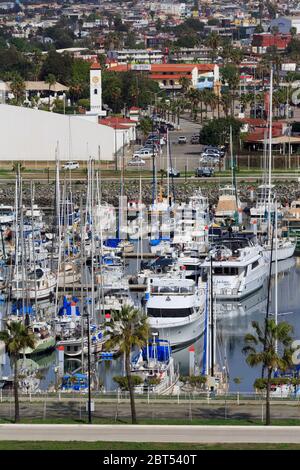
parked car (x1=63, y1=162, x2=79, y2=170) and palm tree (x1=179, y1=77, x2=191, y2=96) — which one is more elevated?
parked car (x1=63, y1=162, x2=79, y2=170)

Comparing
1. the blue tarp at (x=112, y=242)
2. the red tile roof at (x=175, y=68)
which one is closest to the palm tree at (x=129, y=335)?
the blue tarp at (x=112, y=242)

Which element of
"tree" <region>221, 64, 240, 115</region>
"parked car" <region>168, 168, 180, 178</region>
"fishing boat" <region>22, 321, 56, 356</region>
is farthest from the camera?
"tree" <region>221, 64, 240, 115</region>

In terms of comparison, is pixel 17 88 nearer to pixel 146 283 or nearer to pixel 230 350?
pixel 146 283

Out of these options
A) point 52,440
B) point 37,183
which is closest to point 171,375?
point 52,440

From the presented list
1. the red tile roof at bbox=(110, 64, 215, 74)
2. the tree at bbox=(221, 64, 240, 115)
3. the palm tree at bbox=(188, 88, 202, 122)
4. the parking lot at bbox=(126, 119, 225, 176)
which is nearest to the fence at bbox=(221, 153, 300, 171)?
the parking lot at bbox=(126, 119, 225, 176)

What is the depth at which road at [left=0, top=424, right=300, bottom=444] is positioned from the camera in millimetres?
30234

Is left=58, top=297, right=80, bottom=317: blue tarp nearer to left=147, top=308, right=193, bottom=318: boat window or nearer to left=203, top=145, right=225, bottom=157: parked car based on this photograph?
left=147, top=308, right=193, bottom=318: boat window

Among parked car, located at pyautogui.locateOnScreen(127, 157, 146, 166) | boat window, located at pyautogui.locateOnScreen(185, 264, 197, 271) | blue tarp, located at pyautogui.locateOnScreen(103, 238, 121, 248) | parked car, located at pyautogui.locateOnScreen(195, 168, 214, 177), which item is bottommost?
parked car, located at pyautogui.locateOnScreen(127, 157, 146, 166)

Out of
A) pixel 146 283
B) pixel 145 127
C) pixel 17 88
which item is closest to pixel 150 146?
pixel 145 127

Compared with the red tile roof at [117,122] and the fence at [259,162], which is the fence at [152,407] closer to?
the fence at [259,162]

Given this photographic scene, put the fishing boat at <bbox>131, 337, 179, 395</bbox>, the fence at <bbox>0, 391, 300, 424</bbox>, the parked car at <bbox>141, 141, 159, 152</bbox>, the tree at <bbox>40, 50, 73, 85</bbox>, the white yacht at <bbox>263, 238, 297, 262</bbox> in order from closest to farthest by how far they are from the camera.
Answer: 1. the fence at <bbox>0, 391, 300, 424</bbox>
2. the fishing boat at <bbox>131, 337, 179, 395</bbox>
3. the white yacht at <bbox>263, 238, 297, 262</bbox>
4. the parked car at <bbox>141, 141, 159, 152</bbox>
5. the tree at <bbox>40, 50, 73, 85</bbox>

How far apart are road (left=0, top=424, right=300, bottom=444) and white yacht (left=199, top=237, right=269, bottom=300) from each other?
16.8 m

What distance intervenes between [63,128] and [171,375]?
147 feet

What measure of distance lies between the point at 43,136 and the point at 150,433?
5135cm
